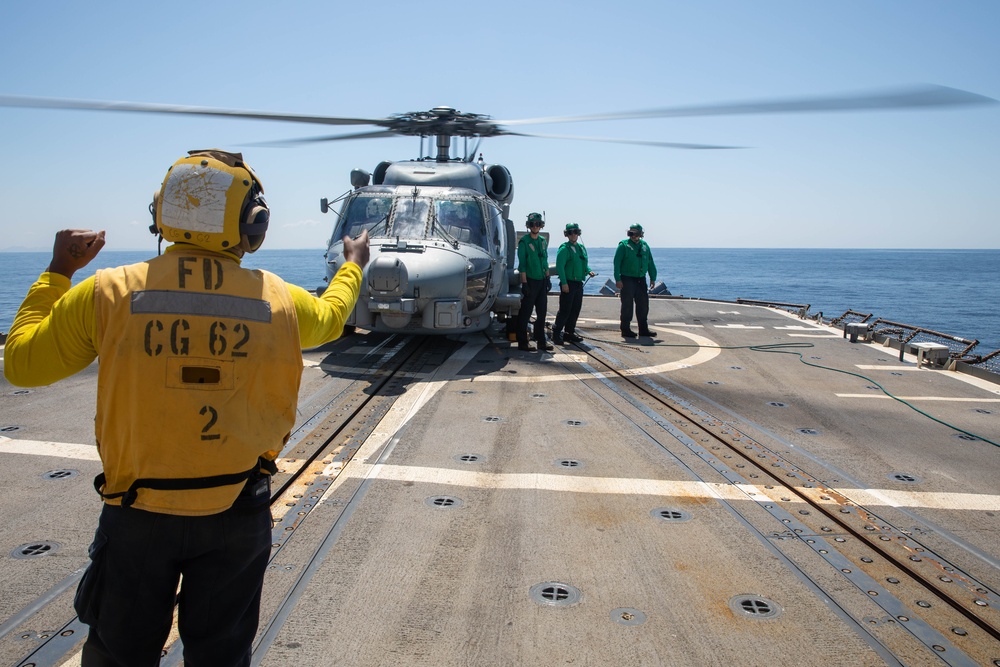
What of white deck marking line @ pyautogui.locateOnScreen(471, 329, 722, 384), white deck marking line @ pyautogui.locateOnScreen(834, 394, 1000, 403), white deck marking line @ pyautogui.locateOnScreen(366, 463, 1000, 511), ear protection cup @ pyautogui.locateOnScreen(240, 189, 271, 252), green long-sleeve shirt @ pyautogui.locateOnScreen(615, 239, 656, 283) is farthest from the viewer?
green long-sleeve shirt @ pyautogui.locateOnScreen(615, 239, 656, 283)

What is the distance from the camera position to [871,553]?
3570 millimetres

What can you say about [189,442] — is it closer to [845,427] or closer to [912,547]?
[912,547]

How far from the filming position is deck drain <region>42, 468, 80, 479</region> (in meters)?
4.31

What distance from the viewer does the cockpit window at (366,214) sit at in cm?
905

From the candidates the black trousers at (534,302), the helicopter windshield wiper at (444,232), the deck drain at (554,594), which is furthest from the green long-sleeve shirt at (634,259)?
the deck drain at (554,594)

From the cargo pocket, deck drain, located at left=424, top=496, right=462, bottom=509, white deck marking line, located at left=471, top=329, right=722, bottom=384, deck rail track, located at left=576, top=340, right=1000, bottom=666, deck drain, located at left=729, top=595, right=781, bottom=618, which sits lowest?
deck drain, located at left=424, top=496, right=462, bottom=509

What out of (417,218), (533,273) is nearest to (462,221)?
(417,218)

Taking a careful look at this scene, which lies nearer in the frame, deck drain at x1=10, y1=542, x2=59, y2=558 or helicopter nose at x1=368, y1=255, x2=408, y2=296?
deck drain at x1=10, y1=542, x2=59, y2=558

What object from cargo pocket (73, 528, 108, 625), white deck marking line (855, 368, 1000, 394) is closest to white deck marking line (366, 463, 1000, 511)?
cargo pocket (73, 528, 108, 625)

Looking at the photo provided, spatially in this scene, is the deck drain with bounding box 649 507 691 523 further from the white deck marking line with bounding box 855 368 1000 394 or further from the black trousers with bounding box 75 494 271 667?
the white deck marking line with bounding box 855 368 1000 394

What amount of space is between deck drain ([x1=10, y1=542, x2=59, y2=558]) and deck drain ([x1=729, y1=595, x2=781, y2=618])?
10.6ft

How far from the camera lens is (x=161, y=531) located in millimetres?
1746

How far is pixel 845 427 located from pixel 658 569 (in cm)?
342

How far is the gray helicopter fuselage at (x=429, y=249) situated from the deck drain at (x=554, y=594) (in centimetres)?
473
